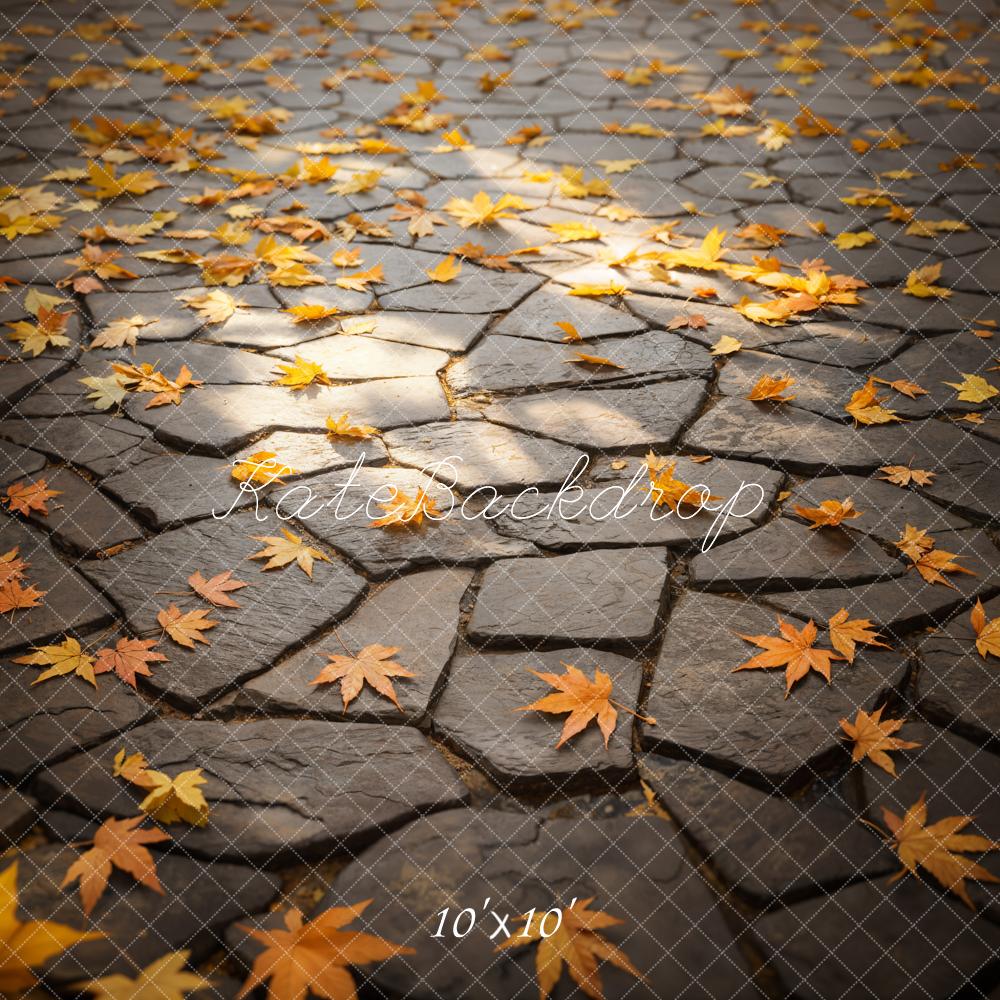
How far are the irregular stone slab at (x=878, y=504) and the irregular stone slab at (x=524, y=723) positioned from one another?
80cm

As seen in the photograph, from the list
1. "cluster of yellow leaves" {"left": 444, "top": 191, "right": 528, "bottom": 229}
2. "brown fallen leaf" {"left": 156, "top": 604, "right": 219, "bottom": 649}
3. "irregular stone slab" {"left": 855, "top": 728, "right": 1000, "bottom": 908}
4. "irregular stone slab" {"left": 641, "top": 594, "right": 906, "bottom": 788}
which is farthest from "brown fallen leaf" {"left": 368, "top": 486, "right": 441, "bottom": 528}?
"cluster of yellow leaves" {"left": 444, "top": 191, "right": 528, "bottom": 229}

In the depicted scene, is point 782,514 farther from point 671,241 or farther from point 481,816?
point 671,241

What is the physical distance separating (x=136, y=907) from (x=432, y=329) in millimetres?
2193

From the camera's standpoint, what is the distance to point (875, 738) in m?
1.69

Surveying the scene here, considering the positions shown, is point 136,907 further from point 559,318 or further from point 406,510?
point 559,318

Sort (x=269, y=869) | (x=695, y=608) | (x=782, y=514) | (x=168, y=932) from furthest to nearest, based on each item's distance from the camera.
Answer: (x=782, y=514) → (x=695, y=608) → (x=269, y=869) → (x=168, y=932)

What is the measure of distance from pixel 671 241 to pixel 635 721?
8.51 ft

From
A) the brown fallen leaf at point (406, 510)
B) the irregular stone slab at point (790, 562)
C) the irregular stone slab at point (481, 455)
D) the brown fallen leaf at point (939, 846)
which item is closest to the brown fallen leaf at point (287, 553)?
the brown fallen leaf at point (406, 510)

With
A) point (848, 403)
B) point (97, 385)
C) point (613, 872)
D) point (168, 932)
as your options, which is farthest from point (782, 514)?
point (97, 385)

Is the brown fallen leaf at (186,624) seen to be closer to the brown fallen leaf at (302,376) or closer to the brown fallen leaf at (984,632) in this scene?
the brown fallen leaf at (302,376)

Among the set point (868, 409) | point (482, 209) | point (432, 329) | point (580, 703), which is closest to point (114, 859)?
point (580, 703)

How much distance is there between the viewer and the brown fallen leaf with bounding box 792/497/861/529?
2.21 metres

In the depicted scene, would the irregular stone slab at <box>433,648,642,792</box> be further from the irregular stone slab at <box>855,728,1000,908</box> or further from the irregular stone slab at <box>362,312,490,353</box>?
the irregular stone slab at <box>362,312,490,353</box>

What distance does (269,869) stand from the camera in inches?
58.4
